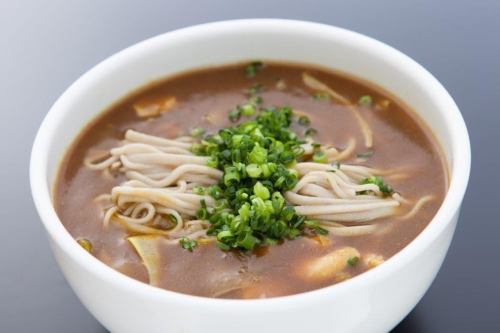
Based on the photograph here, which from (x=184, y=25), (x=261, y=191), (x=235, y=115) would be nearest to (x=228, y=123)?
(x=235, y=115)

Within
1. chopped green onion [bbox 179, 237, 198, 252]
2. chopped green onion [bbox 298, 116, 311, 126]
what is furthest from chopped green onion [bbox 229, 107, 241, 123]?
chopped green onion [bbox 179, 237, 198, 252]

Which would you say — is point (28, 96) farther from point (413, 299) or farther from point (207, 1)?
point (413, 299)

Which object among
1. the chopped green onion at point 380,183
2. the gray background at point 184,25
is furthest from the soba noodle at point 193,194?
the gray background at point 184,25

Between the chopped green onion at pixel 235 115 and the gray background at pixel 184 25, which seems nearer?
the gray background at pixel 184 25

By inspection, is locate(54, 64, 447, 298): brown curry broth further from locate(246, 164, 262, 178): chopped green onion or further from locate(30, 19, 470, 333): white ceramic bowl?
locate(246, 164, 262, 178): chopped green onion

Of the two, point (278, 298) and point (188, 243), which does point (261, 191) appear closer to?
point (188, 243)

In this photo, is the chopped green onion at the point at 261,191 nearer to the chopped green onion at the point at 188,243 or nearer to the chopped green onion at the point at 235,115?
the chopped green onion at the point at 188,243
